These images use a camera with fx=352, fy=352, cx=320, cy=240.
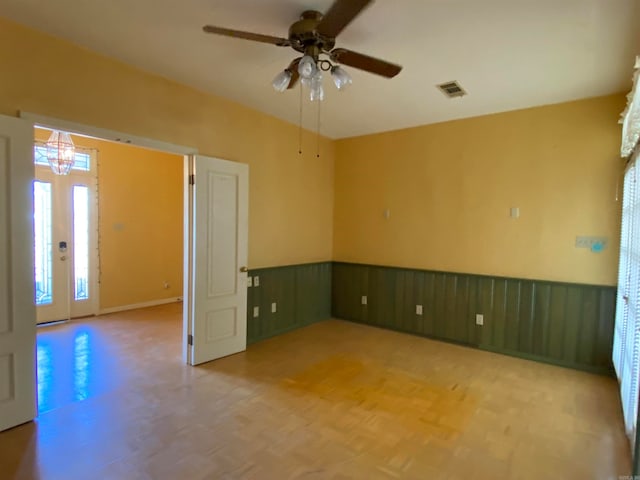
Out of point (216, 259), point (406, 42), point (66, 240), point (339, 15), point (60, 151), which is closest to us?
point (339, 15)

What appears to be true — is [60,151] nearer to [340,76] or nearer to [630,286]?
[340,76]

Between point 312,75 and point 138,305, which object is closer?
point 312,75

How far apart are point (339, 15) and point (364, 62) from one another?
1.59 feet

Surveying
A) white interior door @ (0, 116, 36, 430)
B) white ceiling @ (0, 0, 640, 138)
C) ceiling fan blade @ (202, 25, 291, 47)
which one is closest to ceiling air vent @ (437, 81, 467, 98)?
white ceiling @ (0, 0, 640, 138)

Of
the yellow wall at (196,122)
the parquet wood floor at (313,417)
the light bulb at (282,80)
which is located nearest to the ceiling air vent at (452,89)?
the light bulb at (282,80)

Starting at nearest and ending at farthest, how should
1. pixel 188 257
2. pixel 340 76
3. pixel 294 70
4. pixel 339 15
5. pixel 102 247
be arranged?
pixel 339 15 < pixel 340 76 < pixel 294 70 < pixel 188 257 < pixel 102 247

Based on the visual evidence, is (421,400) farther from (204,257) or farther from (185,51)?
(185,51)

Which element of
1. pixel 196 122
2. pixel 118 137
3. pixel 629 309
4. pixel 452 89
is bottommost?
pixel 629 309

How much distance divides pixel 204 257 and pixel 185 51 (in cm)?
186

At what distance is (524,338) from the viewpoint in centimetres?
398

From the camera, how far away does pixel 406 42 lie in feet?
8.50

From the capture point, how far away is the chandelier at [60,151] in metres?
4.08

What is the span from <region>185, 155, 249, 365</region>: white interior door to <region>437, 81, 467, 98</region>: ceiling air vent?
7.24ft

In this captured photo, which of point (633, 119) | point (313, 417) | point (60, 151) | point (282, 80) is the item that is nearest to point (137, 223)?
point (60, 151)
